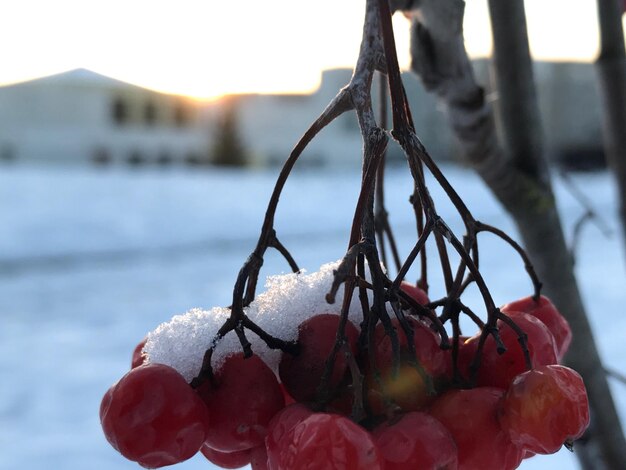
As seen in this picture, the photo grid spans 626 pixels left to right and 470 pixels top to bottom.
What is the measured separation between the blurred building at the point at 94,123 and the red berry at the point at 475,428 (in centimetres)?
1660

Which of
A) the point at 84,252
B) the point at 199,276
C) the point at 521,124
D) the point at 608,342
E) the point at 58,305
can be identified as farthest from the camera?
the point at 84,252

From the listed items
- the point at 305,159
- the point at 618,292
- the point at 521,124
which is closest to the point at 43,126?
the point at 305,159

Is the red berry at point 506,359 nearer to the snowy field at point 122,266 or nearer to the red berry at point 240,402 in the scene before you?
the red berry at point 240,402

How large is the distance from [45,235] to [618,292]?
17.5 ft

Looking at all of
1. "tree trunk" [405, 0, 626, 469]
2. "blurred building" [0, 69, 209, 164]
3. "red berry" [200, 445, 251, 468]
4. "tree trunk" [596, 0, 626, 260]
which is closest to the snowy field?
"tree trunk" [596, 0, 626, 260]

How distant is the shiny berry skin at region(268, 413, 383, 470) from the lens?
389 mm

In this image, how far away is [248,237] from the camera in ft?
26.2

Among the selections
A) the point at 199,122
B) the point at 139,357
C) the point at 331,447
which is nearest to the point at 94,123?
the point at 199,122

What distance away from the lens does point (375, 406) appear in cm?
46

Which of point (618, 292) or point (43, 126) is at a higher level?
point (43, 126)

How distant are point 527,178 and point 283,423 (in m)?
0.60

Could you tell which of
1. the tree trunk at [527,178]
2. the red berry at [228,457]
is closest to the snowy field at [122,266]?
the tree trunk at [527,178]

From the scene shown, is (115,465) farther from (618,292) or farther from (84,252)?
(84,252)

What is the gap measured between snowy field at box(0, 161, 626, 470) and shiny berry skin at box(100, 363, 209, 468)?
111cm
